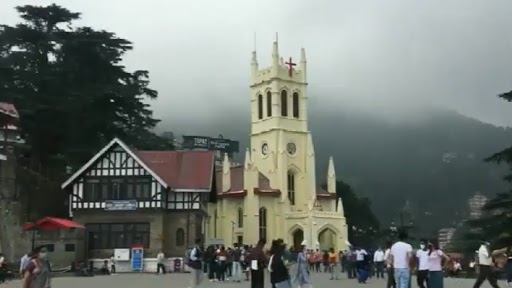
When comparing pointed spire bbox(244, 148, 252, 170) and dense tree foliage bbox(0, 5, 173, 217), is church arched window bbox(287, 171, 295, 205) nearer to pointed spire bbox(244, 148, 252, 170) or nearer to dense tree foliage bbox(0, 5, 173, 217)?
pointed spire bbox(244, 148, 252, 170)

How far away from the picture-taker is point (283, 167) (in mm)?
81375

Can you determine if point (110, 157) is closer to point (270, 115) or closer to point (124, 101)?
point (124, 101)

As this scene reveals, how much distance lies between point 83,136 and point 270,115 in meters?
35.3

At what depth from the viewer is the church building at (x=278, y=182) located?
76.5 meters

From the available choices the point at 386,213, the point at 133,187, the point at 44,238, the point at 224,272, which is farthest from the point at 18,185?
the point at 386,213

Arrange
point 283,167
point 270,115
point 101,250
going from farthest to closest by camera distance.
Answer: point 270,115 < point 283,167 < point 101,250

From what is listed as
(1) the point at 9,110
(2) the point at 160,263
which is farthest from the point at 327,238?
(1) the point at 9,110

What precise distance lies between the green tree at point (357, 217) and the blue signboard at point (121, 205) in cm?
5965

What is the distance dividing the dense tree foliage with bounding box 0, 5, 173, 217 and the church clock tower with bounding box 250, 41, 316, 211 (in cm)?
2516

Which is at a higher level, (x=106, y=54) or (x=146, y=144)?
(x=106, y=54)

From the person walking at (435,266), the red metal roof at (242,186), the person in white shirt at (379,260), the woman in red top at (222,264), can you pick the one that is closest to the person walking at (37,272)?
the person walking at (435,266)

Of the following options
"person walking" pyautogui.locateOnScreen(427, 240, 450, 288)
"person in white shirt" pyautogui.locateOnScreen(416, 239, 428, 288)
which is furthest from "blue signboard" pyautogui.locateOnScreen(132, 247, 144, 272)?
"person walking" pyautogui.locateOnScreen(427, 240, 450, 288)

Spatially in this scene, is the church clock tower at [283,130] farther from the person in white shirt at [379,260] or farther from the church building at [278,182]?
the person in white shirt at [379,260]

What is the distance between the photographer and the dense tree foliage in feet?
175
